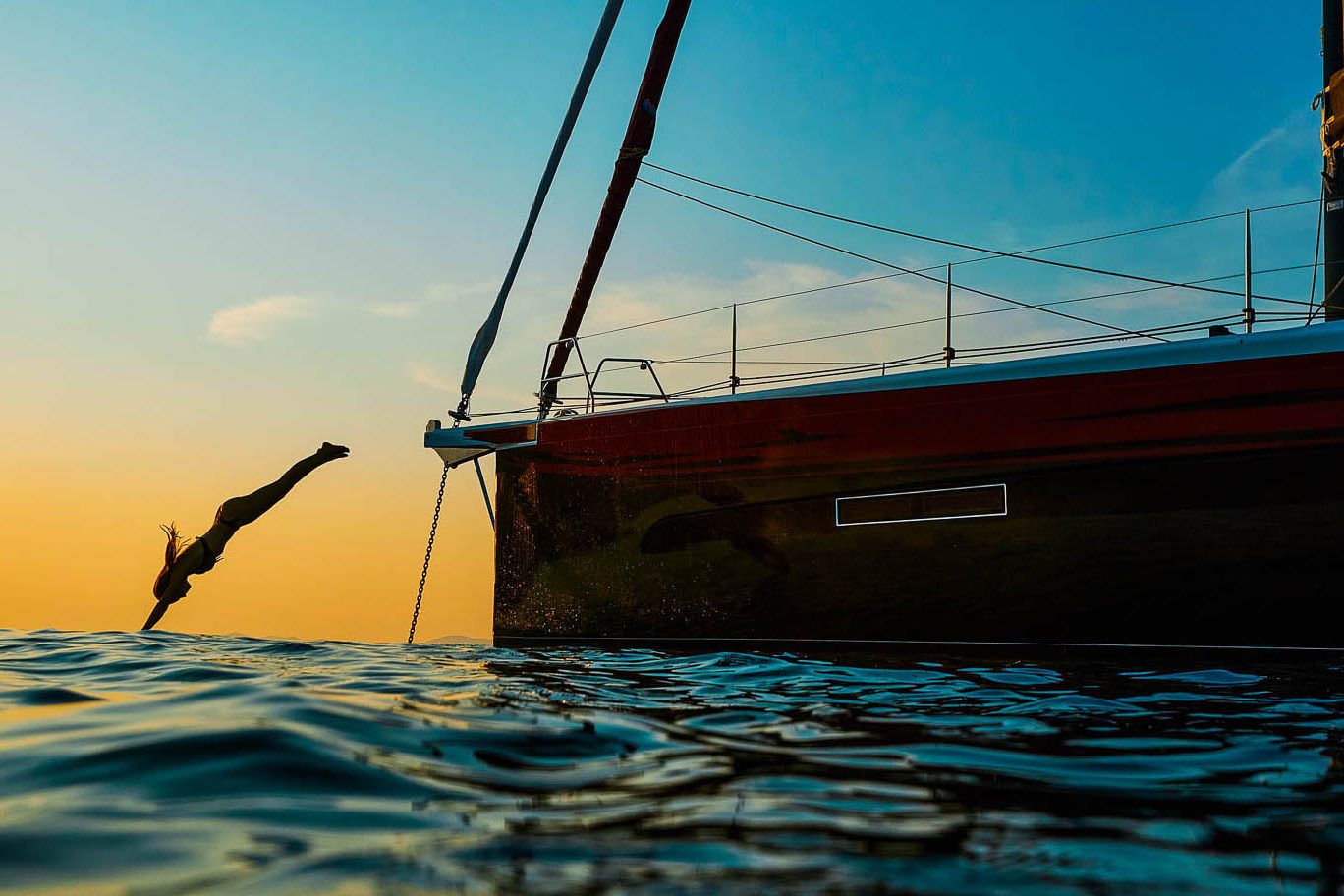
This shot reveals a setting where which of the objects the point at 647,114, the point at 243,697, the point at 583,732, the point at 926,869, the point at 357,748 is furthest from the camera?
the point at 647,114

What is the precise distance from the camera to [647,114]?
10.8m

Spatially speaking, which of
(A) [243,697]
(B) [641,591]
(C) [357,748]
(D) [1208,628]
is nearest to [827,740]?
(C) [357,748]

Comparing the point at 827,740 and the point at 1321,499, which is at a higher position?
the point at 1321,499

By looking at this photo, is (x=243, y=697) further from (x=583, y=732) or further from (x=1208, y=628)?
(x=1208, y=628)

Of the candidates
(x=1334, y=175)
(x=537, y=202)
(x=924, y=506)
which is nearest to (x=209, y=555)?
(x=537, y=202)

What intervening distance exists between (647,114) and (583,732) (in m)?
9.22

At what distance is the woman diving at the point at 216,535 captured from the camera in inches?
394

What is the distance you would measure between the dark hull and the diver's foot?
301 cm

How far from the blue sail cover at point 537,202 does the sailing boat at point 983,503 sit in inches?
51.7

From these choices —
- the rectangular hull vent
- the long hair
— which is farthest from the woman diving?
the rectangular hull vent

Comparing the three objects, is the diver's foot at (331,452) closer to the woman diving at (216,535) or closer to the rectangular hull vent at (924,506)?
the woman diving at (216,535)

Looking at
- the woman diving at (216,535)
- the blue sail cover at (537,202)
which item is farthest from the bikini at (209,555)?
the blue sail cover at (537,202)

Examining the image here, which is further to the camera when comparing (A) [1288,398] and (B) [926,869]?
(A) [1288,398]

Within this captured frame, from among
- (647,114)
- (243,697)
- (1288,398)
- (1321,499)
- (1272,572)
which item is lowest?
(243,697)
